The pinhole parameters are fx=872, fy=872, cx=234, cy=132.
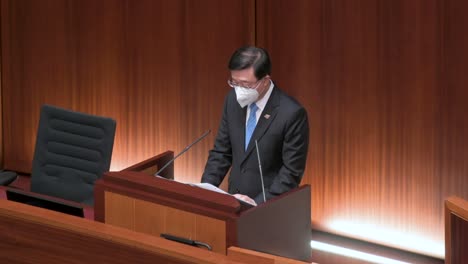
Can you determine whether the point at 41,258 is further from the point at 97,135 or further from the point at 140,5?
the point at 140,5

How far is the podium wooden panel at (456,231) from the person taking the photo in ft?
4.72

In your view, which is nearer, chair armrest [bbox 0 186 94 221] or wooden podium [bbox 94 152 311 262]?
wooden podium [bbox 94 152 311 262]

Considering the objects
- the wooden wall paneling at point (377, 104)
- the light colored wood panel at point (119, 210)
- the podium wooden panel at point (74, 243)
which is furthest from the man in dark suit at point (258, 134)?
the podium wooden panel at point (74, 243)

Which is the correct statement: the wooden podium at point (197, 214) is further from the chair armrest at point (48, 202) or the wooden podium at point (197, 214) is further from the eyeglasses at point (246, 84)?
the eyeglasses at point (246, 84)

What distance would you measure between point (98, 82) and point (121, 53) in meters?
0.23

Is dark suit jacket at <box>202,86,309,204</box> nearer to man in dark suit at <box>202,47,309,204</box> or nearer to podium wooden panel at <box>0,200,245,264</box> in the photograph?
man in dark suit at <box>202,47,309,204</box>

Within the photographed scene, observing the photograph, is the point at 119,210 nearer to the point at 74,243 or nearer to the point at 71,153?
the point at 74,243

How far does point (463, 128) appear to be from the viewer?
3453mm

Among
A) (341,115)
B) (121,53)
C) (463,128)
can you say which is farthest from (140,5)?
(463,128)

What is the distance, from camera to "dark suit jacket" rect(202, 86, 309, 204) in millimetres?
2629

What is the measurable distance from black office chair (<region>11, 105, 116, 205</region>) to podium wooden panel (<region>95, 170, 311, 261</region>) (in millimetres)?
1059

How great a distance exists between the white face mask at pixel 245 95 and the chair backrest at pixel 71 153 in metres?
0.59

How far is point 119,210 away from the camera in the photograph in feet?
6.56

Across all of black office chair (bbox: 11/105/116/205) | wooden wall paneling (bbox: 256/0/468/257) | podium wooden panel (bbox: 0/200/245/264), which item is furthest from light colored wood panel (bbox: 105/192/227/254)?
wooden wall paneling (bbox: 256/0/468/257)
